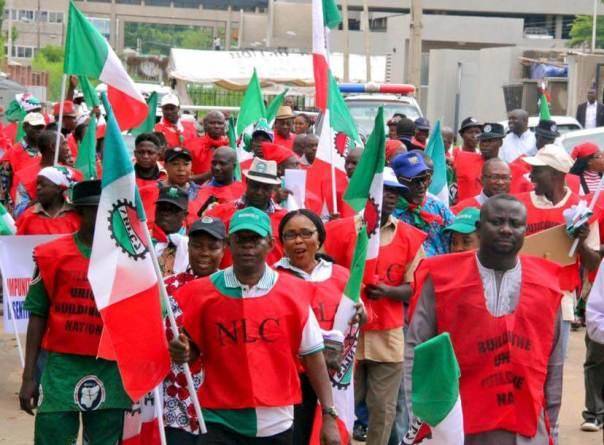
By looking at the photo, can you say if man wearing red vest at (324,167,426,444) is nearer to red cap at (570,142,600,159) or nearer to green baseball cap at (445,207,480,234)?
green baseball cap at (445,207,480,234)

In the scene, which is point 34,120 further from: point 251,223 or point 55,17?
point 55,17

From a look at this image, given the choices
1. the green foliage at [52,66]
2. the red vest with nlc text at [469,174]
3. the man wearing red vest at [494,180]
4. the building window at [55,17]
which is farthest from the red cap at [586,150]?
the building window at [55,17]

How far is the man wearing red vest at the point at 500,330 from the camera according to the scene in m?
5.73

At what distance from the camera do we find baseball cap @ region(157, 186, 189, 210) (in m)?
7.72

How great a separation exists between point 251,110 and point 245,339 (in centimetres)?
864

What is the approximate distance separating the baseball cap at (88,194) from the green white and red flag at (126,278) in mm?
581

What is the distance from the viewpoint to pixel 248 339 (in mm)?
5816

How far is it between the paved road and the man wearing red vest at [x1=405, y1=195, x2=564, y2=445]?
3.93 metres

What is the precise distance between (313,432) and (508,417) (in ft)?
4.41

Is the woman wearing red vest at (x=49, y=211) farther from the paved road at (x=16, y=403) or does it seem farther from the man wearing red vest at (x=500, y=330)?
the man wearing red vest at (x=500, y=330)

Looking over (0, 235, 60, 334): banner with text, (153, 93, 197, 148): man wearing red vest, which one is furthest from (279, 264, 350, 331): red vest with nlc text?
(153, 93, 197, 148): man wearing red vest

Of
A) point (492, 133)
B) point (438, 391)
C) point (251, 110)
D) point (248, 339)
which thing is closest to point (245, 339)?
point (248, 339)

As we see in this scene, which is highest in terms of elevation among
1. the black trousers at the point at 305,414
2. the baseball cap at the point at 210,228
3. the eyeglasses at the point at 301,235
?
the baseball cap at the point at 210,228

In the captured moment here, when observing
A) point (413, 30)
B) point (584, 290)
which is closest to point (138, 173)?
point (584, 290)
